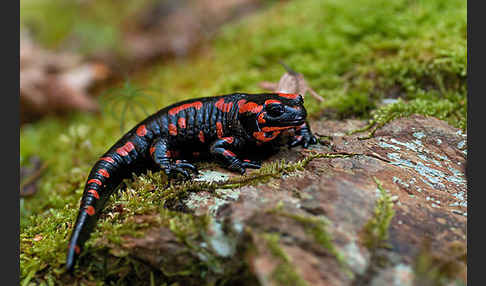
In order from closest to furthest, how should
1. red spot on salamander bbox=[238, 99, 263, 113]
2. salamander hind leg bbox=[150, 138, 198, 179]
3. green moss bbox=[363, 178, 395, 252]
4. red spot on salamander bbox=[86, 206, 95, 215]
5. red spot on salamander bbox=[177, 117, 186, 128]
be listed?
green moss bbox=[363, 178, 395, 252] < red spot on salamander bbox=[86, 206, 95, 215] < salamander hind leg bbox=[150, 138, 198, 179] < red spot on salamander bbox=[238, 99, 263, 113] < red spot on salamander bbox=[177, 117, 186, 128]

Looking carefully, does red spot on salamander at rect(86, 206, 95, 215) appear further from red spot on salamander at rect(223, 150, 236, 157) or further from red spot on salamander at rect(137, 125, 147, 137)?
red spot on salamander at rect(223, 150, 236, 157)

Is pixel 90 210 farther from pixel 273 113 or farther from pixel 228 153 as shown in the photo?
pixel 273 113

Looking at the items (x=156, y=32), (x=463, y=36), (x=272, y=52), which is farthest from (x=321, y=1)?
(x=156, y=32)

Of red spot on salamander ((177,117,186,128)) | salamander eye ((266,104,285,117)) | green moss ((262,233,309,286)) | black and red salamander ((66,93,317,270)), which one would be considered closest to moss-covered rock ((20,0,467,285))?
green moss ((262,233,309,286))

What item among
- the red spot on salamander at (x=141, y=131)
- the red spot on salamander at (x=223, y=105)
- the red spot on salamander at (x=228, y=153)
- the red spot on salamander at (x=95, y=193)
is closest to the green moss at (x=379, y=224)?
the red spot on salamander at (x=228, y=153)

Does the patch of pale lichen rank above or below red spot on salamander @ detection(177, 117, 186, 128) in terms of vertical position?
above

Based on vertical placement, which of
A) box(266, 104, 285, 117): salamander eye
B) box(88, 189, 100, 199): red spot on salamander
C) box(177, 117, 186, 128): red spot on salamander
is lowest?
box(88, 189, 100, 199): red spot on salamander

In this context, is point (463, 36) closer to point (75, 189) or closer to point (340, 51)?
point (340, 51)
